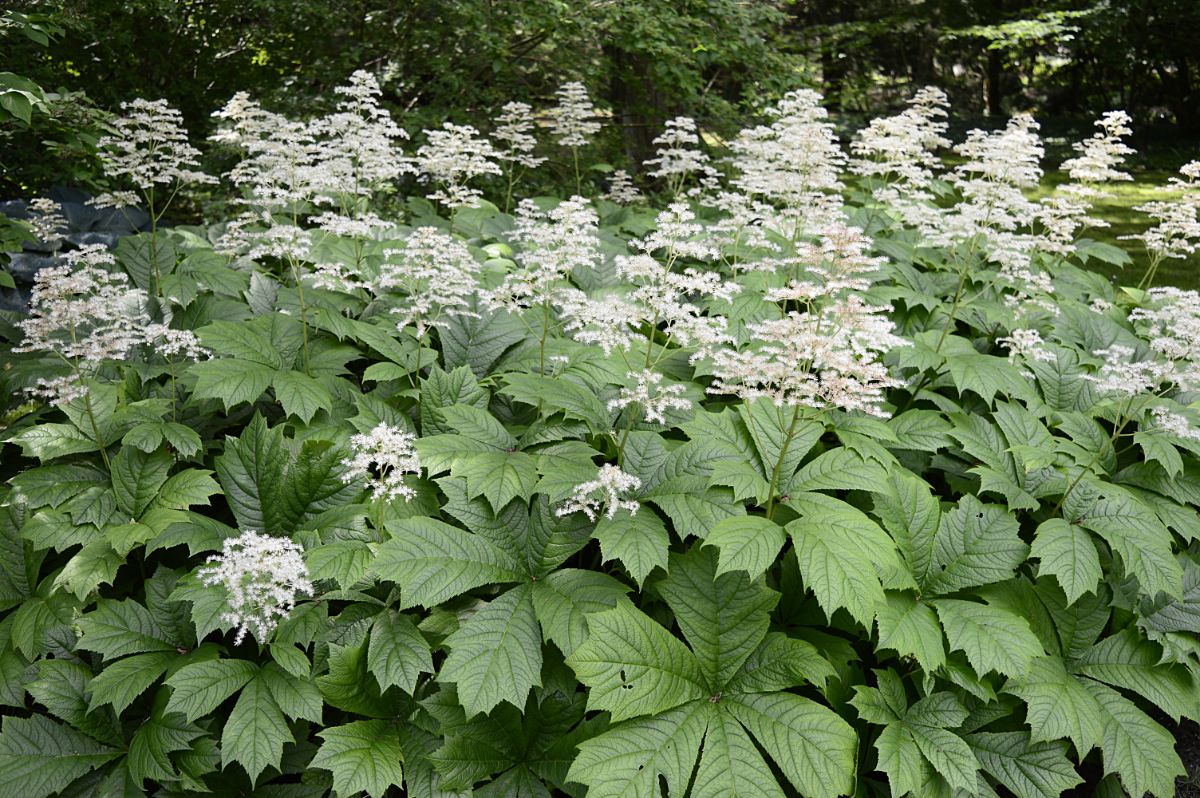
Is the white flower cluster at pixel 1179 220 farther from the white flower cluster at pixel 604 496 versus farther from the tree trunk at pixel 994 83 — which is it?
the tree trunk at pixel 994 83

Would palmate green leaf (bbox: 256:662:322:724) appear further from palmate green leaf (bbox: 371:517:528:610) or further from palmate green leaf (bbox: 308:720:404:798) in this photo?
palmate green leaf (bbox: 371:517:528:610)

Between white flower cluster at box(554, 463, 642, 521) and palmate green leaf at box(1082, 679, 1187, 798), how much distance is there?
1761mm

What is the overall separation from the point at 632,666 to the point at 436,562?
0.69m

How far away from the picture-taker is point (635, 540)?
2.52 meters

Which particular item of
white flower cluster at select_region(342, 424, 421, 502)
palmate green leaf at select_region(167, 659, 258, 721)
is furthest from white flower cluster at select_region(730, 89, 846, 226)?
palmate green leaf at select_region(167, 659, 258, 721)

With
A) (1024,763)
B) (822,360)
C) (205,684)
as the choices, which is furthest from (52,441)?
(1024,763)

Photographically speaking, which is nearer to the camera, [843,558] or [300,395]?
[843,558]

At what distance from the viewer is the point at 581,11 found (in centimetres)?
696

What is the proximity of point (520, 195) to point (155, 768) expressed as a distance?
6176mm

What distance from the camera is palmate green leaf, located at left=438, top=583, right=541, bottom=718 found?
2.28 meters

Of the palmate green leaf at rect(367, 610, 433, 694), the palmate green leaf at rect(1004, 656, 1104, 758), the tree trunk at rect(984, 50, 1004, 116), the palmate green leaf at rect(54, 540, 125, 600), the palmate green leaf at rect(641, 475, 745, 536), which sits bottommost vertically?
the tree trunk at rect(984, 50, 1004, 116)

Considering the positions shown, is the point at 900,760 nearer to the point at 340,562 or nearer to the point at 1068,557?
the point at 1068,557

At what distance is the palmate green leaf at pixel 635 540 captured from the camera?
8.02 ft

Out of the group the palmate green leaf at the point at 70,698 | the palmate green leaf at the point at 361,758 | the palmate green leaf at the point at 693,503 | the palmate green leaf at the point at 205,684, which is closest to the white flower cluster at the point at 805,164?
the palmate green leaf at the point at 693,503
